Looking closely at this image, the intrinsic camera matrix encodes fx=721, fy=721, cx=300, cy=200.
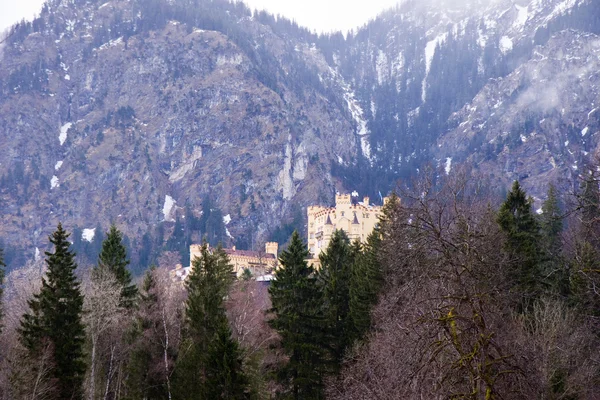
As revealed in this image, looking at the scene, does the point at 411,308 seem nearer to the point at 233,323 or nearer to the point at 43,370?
the point at 43,370

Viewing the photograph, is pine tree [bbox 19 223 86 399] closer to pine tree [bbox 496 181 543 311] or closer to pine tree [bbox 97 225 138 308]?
pine tree [bbox 97 225 138 308]

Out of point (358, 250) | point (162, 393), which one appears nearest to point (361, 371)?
point (162, 393)

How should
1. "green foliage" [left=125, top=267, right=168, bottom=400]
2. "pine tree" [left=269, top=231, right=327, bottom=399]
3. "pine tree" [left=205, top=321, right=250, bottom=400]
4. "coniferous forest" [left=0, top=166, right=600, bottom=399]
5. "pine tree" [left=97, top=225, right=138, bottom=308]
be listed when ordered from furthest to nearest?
"pine tree" [left=97, top=225, right=138, bottom=308]
"pine tree" [left=269, top=231, right=327, bottom=399]
"green foliage" [left=125, top=267, right=168, bottom=400]
"pine tree" [left=205, top=321, right=250, bottom=400]
"coniferous forest" [left=0, top=166, right=600, bottom=399]

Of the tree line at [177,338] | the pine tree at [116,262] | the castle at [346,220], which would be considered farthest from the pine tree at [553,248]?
the castle at [346,220]

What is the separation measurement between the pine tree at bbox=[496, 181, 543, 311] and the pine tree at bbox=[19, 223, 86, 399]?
69.9 feet

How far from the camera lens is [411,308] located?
12.6 meters

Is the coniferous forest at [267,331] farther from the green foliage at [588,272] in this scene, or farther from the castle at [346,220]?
the castle at [346,220]

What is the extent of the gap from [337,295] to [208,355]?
46.6ft

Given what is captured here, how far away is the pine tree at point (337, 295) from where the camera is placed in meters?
40.4

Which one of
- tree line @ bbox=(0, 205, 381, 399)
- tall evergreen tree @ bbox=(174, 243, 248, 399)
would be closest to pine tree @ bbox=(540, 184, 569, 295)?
tree line @ bbox=(0, 205, 381, 399)

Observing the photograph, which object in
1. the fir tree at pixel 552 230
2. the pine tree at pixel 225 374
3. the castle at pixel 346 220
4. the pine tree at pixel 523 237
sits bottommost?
A: the pine tree at pixel 225 374

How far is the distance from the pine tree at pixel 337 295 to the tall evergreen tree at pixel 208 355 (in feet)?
21.4

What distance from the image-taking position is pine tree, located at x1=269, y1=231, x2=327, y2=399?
3766 centimetres

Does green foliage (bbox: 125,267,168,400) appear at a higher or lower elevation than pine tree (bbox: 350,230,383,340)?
lower
